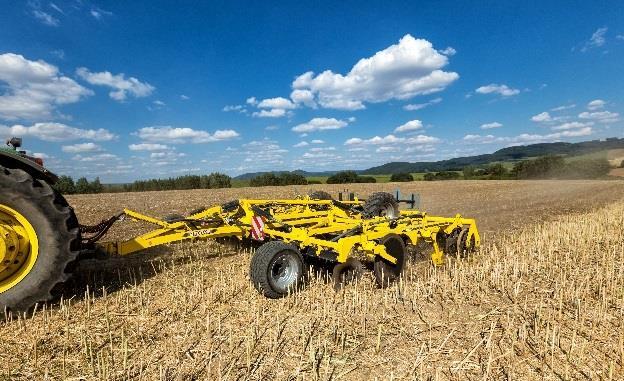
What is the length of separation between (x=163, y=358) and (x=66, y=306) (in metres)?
1.79

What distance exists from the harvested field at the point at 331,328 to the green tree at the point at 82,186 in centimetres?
3364

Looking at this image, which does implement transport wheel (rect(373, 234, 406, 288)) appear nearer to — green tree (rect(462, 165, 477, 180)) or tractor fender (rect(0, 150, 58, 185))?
tractor fender (rect(0, 150, 58, 185))

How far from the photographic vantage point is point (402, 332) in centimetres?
368

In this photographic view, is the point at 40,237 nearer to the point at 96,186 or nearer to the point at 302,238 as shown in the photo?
the point at 302,238

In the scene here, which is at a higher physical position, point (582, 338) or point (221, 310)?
point (221, 310)

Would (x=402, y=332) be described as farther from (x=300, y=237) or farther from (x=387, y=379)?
(x=300, y=237)

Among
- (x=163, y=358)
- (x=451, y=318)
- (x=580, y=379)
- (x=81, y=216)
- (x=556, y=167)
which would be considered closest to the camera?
(x=580, y=379)

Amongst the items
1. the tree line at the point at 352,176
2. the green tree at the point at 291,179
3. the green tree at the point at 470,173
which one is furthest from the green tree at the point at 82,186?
the green tree at the point at 470,173

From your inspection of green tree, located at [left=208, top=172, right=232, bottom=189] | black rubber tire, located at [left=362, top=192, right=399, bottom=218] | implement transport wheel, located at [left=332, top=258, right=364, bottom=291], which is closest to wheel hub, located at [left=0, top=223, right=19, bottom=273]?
implement transport wheel, located at [left=332, top=258, right=364, bottom=291]

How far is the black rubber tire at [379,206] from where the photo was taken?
8516 millimetres

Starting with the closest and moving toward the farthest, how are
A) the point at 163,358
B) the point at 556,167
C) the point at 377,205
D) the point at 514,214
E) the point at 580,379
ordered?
the point at 580,379, the point at 163,358, the point at 377,205, the point at 514,214, the point at 556,167

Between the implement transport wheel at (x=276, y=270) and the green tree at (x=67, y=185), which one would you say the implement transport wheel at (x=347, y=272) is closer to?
the implement transport wheel at (x=276, y=270)

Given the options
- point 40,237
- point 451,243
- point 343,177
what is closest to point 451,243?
point 451,243

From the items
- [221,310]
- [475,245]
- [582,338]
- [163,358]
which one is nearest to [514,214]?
[475,245]
